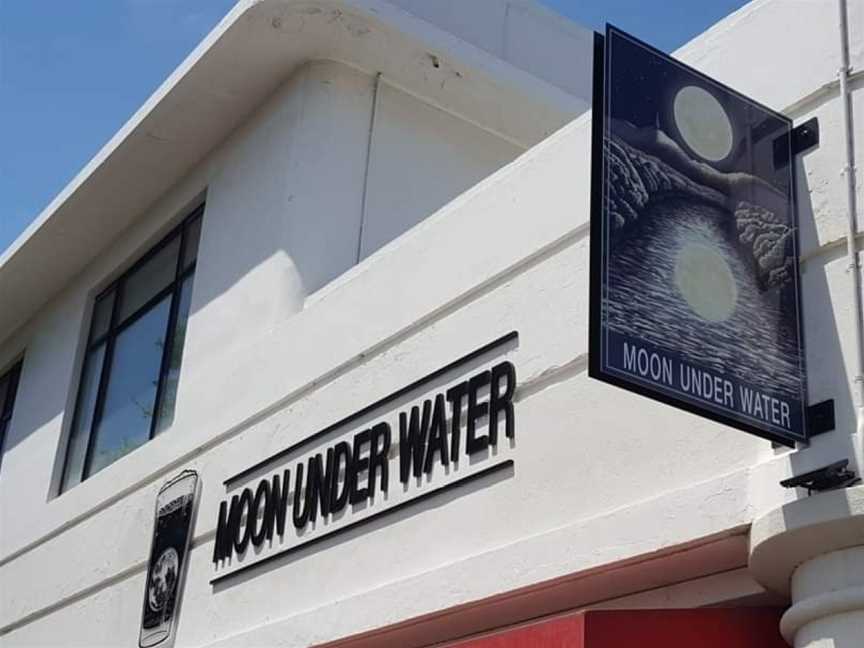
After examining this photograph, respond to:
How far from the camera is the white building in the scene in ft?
16.8

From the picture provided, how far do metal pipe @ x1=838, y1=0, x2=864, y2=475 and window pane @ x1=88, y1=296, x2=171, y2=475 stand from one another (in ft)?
20.4

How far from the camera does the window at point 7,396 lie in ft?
43.7

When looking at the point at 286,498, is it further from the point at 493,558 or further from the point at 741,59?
the point at 741,59

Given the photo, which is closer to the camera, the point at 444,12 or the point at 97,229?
the point at 444,12

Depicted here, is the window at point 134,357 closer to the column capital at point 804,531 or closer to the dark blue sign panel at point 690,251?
the dark blue sign panel at point 690,251

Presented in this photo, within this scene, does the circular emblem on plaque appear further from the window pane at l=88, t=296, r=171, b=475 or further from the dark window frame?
the dark window frame

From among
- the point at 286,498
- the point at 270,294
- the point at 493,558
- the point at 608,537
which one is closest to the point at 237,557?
the point at 286,498

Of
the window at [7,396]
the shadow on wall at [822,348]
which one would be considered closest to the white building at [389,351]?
the shadow on wall at [822,348]

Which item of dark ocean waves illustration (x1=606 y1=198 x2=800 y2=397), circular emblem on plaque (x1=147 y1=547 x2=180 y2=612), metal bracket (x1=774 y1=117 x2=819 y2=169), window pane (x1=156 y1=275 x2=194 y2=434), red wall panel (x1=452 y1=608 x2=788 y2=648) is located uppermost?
window pane (x1=156 y1=275 x2=194 y2=434)

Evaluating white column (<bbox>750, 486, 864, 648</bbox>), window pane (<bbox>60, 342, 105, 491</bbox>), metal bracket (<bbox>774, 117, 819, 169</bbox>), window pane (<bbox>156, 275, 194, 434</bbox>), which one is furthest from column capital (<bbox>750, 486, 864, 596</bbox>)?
window pane (<bbox>60, 342, 105, 491</bbox>)

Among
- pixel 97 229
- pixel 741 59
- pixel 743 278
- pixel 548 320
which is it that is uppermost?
pixel 97 229

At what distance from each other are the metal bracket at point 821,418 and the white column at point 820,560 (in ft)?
1.05

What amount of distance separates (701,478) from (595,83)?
1.52 m

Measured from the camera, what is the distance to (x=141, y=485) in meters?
9.52
